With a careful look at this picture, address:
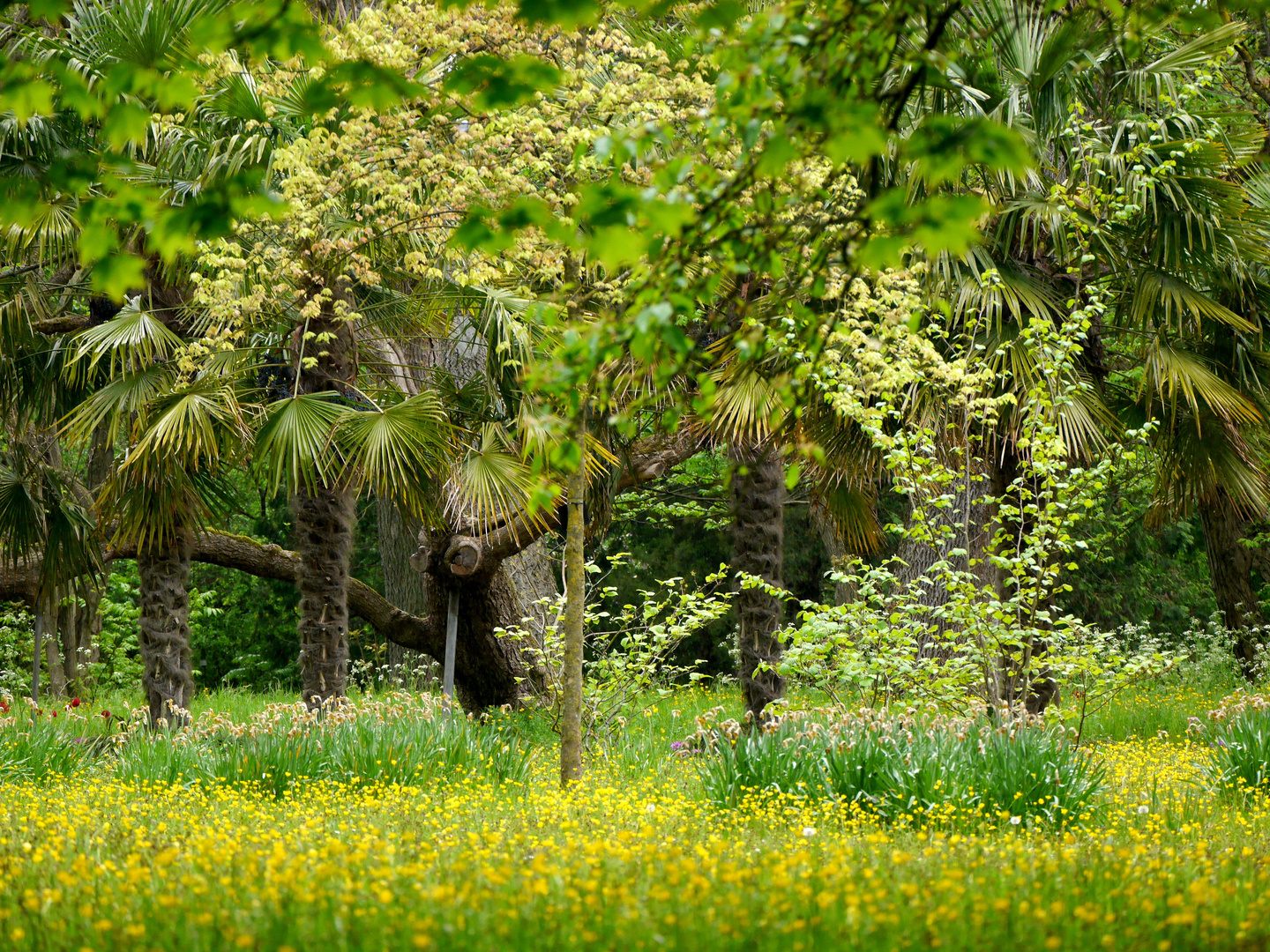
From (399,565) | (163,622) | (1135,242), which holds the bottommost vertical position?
(163,622)

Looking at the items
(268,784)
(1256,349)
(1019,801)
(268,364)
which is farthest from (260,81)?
(1256,349)

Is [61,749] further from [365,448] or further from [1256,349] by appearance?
[1256,349]

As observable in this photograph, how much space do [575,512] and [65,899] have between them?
11.2 ft

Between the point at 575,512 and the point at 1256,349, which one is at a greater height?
the point at 1256,349

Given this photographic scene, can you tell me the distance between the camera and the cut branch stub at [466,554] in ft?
29.5

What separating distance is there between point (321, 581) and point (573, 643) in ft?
10.2

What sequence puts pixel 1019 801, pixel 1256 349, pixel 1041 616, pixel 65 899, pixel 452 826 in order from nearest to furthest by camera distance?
1. pixel 65 899
2. pixel 452 826
3. pixel 1019 801
4. pixel 1041 616
5. pixel 1256 349

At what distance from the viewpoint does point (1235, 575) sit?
44.9 feet

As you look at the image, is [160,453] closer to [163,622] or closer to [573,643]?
[163,622]

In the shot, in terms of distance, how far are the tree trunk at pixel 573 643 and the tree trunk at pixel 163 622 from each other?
4023mm

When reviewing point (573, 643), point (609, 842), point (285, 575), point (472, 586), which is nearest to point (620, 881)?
point (609, 842)

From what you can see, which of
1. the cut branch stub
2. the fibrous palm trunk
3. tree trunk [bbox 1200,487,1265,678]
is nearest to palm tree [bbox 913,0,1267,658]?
the cut branch stub

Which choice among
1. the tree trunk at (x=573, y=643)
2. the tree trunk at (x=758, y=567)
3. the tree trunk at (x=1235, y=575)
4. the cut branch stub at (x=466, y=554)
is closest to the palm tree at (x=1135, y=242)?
the tree trunk at (x=758, y=567)

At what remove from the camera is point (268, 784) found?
6109mm
